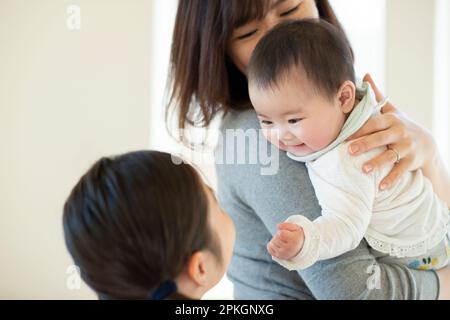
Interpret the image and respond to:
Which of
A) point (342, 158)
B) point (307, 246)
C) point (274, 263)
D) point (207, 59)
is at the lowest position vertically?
point (274, 263)

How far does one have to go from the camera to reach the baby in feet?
2.81

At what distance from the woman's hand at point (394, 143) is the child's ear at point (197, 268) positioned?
1.00ft

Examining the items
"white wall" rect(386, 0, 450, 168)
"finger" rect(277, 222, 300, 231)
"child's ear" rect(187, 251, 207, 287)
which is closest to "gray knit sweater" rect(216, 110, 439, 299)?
"finger" rect(277, 222, 300, 231)

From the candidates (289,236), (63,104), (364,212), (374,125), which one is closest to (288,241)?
(289,236)

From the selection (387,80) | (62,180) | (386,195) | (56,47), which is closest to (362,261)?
(386,195)

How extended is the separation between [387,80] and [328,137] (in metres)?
1.00

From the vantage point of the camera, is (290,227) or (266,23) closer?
(290,227)

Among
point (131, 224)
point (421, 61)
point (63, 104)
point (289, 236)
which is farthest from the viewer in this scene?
point (421, 61)

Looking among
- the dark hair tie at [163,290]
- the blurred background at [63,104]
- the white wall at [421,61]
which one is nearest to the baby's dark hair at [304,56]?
the dark hair tie at [163,290]

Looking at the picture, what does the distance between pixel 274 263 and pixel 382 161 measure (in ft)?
0.91

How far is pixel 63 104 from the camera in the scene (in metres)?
1.39

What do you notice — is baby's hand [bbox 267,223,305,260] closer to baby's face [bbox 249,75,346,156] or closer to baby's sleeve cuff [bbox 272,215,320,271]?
baby's sleeve cuff [bbox 272,215,320,271]

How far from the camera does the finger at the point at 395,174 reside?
91cm

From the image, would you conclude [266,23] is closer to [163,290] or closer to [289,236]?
[289,236]
